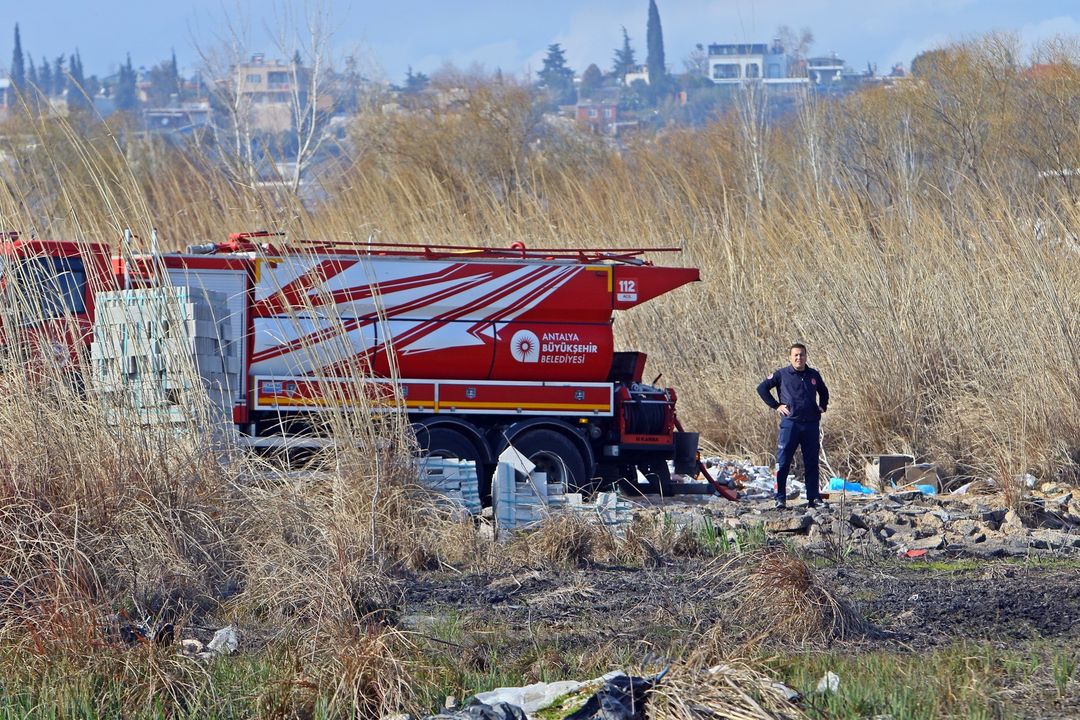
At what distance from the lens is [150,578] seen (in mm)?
7398

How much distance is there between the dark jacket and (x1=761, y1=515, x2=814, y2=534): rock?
2186 millimetres

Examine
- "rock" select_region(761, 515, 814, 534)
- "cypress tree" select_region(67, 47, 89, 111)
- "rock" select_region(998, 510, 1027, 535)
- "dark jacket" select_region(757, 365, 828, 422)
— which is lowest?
→ "rock" select_region(998, 510, 1027, 535)

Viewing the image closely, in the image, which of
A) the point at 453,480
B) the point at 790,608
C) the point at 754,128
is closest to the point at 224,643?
the point at 790,608

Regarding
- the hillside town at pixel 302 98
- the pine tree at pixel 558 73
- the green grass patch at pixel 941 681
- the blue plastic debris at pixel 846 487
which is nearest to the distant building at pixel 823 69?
the hillside town at pixel 302 98

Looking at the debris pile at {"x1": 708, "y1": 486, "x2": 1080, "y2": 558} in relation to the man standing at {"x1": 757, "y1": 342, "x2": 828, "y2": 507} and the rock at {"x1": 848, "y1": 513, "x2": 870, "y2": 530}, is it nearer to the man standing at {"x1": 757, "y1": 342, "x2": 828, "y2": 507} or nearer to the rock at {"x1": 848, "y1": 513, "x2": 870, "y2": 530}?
the rock at {"x1": 848, "y1": 513, "x2": 870, "y2": 530}

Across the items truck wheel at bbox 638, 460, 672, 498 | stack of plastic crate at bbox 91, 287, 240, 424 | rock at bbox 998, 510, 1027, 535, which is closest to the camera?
stack of plastic crate at bbox 91, 287, 240, 424

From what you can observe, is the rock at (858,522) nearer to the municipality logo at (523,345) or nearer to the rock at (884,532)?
the rock at (884,532)

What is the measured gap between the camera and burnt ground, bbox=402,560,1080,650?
7164 millimetres

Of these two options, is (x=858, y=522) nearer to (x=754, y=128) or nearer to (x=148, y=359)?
(x=148, y=359)

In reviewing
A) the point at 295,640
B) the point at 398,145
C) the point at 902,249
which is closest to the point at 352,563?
the point at 295,640

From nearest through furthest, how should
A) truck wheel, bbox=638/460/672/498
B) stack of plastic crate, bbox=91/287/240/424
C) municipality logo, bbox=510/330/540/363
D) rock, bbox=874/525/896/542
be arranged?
stack of plastic crate, bbox=91/287/240/424 → rock, bbox=874/525/896/542 → municipality logo, bbox=510/330/540/363 → truck wheel, bbox=638/460/672/498

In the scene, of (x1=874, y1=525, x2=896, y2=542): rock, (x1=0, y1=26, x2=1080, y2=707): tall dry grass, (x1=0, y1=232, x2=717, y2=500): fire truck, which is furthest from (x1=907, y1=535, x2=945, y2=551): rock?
(x1=0, y1=232, x2=717, y2=500): fire truck

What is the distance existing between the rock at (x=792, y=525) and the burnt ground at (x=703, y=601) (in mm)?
1347

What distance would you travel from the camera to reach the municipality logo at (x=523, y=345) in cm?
1292
